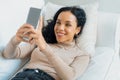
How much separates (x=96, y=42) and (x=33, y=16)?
74 cm

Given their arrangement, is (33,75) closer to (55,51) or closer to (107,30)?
(55,51)

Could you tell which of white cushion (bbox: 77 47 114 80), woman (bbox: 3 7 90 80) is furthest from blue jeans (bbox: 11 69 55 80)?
white cushion (bbox: 77 47 114 80)

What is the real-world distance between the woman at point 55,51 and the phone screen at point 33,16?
1.3 inches

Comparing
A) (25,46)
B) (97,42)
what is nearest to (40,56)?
(25,46)

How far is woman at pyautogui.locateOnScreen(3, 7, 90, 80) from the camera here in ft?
4.22

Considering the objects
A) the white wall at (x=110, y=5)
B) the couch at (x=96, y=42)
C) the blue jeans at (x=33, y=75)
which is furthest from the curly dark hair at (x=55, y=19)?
the white wall at (x=110, y=5)

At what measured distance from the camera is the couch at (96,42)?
151 centimetres

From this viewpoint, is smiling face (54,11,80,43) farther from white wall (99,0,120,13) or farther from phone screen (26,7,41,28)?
white wall (99,0,120,13)

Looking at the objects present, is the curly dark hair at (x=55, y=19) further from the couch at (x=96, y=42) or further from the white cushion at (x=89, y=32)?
the couch at (x=96, y=42)

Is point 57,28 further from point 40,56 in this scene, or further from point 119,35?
point 119,35

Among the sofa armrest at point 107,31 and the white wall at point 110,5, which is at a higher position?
the white wall at point 110,5

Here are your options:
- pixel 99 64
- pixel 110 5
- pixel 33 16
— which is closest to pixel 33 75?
pixel 33 16

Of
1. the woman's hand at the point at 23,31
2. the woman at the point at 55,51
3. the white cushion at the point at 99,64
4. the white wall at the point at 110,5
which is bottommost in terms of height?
the white cushion at the point at 99,64

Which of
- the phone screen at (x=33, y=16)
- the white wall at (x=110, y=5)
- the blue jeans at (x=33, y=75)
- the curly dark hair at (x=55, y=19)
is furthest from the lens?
the white wall at (x=110, y=5)
